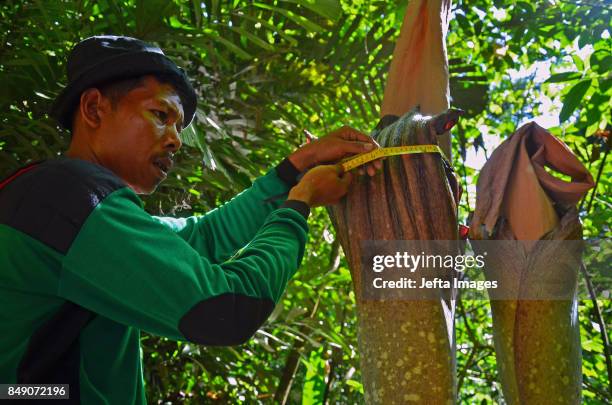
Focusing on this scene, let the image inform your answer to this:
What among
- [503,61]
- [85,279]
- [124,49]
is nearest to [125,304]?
[85,279]

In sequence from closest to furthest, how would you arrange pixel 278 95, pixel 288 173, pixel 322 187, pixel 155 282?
pixel 155 282
pixel 322 187
pixel 288 173
pixel 278 95

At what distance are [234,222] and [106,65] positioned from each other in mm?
558

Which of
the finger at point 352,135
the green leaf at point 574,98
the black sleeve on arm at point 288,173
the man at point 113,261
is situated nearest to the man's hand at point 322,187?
the man at point 113,261

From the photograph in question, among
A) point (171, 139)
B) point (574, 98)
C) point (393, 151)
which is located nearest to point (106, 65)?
point (171, 139)

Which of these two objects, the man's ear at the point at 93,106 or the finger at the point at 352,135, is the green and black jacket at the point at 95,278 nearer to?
the man's ear at the point at 93,106

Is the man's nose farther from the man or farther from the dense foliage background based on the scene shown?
the dense foliage background

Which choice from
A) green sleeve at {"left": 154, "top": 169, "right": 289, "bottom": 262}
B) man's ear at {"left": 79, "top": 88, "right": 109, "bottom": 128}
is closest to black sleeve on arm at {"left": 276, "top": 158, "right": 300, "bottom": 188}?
green sleeve at {"left": 154, "top": 169, "right": 289, "bottom": 262}

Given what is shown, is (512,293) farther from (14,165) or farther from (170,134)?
(14,165)

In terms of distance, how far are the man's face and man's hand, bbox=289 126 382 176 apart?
13.4 inches

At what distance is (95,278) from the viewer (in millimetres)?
1294

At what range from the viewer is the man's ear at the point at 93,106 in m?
1.61

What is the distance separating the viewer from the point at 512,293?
1488 millimetres

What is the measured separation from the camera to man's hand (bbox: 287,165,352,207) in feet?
4.99

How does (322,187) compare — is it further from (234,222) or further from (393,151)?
(234,222)
